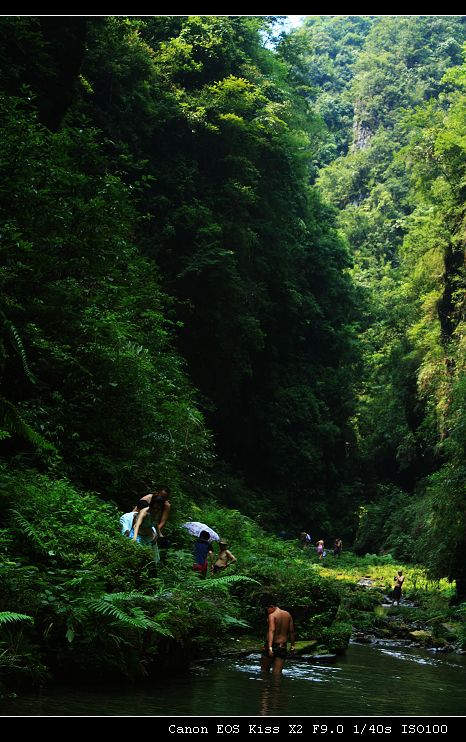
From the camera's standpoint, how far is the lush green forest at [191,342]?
8.81 m

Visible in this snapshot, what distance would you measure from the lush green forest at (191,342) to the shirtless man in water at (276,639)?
59cm

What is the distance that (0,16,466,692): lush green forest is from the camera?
8812 mm

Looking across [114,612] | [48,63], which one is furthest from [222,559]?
[48,63]

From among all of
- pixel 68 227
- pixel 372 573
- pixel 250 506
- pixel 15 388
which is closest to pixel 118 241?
pixel 68 227

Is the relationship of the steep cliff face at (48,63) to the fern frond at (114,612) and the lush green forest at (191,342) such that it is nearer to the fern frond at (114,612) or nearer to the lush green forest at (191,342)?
the lush green forest at (191,342)

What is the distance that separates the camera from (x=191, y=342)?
2881cm

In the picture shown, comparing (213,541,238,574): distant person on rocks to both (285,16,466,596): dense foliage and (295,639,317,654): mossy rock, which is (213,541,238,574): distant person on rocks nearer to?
(295,639,317,654): mossy rock

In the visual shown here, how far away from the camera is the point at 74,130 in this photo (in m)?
18.6

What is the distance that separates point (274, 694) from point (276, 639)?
2.05 m

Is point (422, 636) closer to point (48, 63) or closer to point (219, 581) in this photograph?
point (219, 581)

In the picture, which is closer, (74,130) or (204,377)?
(74,130)
